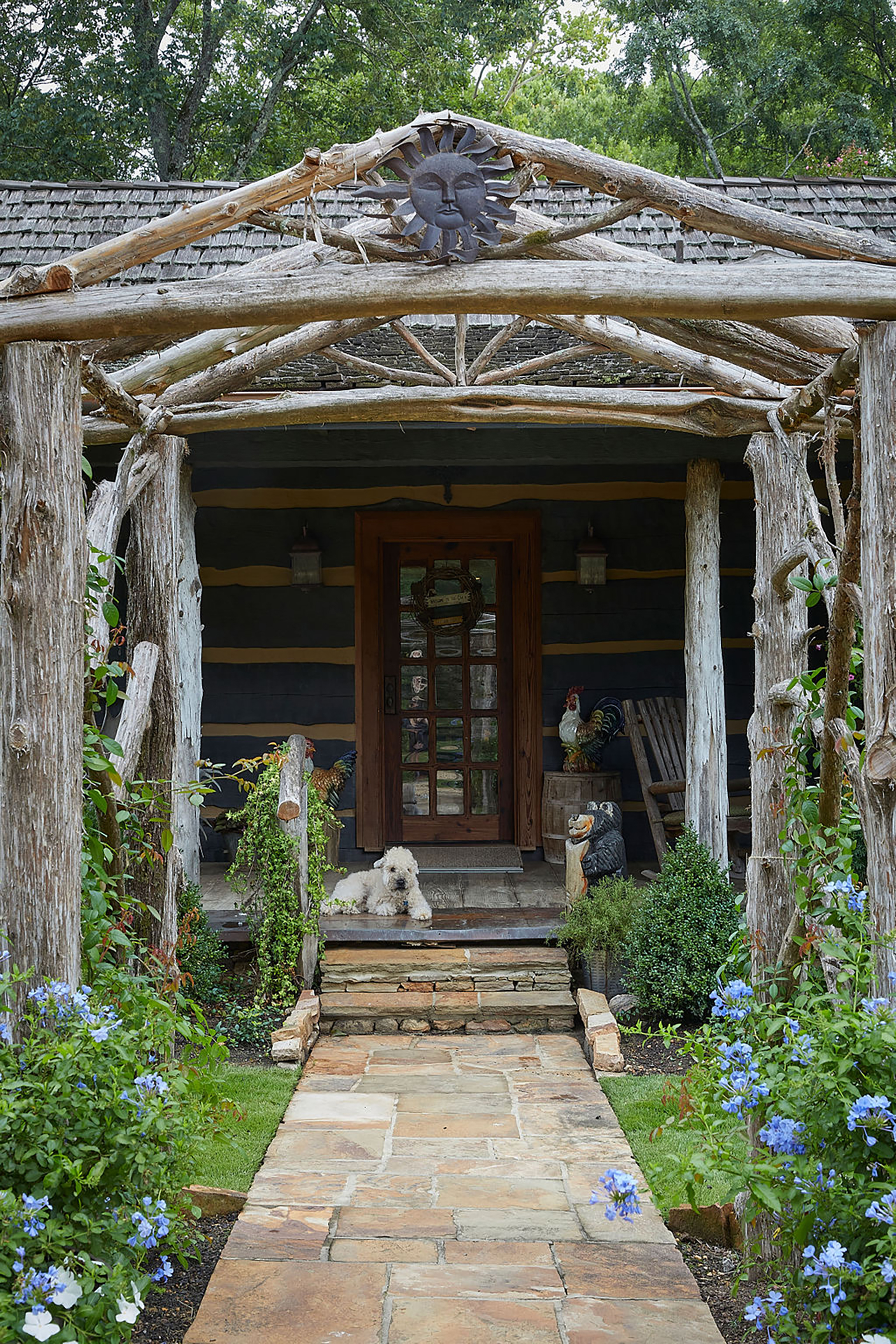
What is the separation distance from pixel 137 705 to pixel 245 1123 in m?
1.71

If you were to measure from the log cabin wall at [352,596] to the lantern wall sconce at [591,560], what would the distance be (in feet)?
0.49

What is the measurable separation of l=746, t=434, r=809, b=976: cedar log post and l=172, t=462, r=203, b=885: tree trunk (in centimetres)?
364

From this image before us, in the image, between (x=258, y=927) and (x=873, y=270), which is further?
(x=258, y=927)

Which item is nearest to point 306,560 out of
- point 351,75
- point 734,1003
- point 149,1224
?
point 734,1003

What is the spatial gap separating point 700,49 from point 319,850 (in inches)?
559

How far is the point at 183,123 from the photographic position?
47.4ft

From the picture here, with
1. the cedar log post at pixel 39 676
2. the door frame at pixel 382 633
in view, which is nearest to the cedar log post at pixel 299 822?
the door frame at pixel 382 633

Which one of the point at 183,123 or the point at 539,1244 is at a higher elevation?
the point at 183,123

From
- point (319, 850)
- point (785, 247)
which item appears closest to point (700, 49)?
point (319, 850)

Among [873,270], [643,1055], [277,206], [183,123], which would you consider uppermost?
[183,123]

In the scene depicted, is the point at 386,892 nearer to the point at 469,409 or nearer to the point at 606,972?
the point at 606,972

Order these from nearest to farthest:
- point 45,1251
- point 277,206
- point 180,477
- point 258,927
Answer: point 45,1251
point 277,206
point 258,927
point 180,477

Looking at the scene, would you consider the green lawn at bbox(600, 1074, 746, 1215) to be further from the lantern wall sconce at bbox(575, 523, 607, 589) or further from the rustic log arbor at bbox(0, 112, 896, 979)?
the lantern wall sconce at bbox(575, 523, 607, 589)

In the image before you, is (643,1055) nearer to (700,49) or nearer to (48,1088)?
(48,1088)
